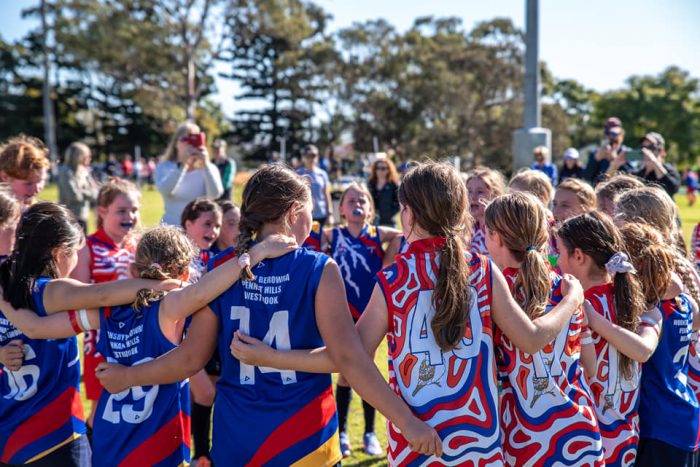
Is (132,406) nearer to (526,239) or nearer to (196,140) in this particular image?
(526,239)

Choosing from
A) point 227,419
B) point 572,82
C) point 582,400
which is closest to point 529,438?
point 582,400

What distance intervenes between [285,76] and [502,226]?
46.1 metres

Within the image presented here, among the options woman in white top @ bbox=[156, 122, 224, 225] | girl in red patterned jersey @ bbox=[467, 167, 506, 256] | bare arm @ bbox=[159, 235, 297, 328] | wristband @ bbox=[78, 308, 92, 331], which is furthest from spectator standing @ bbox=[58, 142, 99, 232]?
bare arm @ bbox=[159, 235, 297, 328]

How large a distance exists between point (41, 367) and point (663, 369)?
268 centimetres

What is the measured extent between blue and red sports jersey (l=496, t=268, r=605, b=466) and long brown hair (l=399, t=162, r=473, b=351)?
0.34 m

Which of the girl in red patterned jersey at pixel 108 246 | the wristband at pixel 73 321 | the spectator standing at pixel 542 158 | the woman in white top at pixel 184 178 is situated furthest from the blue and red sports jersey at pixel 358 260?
the spectator standing at pixel 542 158

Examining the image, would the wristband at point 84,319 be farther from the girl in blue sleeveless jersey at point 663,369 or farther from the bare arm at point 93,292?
the girl in blue sleeveless jersey at point 663,369

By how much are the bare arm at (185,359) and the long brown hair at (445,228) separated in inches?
32.8

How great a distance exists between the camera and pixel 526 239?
7.78ft

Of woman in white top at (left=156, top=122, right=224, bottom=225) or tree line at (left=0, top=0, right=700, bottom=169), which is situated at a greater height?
tree line at (left=0, top=0, right=700, bottom=169)

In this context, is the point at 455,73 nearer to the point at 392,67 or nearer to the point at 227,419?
the point at 392,67

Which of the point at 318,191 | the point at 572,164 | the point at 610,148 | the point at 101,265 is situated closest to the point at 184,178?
the point at 101,265

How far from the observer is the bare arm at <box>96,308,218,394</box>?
7.35ft

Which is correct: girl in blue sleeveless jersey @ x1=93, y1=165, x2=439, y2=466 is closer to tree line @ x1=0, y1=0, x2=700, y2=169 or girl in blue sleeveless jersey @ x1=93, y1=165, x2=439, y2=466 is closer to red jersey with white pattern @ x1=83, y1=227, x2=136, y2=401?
red jersey with white pattern @ x1=83, y1=227, x2=136, y2=401
